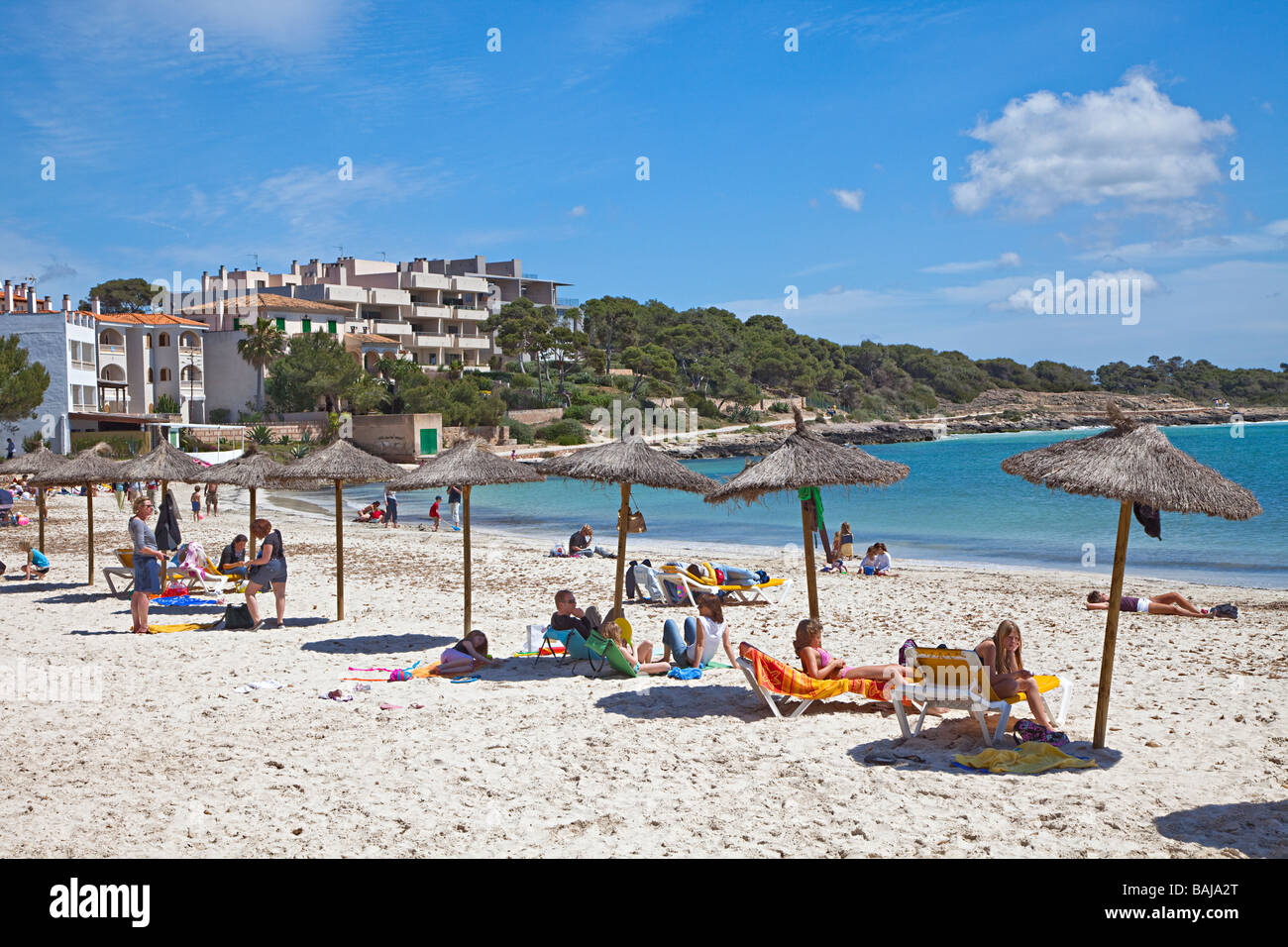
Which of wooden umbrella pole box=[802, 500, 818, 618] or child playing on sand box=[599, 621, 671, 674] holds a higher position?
wooden umbrella pole box=[802, 500, 818, 618]

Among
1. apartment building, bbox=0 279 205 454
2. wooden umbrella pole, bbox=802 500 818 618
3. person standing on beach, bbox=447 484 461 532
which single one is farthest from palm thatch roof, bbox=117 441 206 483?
apartment building, bbox=0 279 205 454

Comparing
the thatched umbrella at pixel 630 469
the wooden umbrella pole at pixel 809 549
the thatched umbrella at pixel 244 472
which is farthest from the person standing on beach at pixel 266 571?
the wooden umbrella pole at pixel 809 549

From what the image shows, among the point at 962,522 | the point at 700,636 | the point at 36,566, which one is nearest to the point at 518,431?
the point at 962,522

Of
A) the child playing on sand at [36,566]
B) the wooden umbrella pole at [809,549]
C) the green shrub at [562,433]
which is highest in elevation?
the green shrub at [562,433]

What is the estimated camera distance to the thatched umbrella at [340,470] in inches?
411

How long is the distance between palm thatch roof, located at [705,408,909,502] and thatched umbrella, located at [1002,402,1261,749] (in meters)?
1.55

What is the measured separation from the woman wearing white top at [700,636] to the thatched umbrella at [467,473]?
1.98 m

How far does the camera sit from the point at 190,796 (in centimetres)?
538

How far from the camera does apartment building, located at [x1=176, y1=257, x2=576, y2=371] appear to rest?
7388 cm

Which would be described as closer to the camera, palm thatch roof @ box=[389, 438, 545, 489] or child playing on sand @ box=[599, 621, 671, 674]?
child playing on sand @ box=[599, 621, 671, 674]

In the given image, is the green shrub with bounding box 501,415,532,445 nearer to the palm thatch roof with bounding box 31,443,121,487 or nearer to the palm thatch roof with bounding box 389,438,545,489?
the palm thatch roof with bounding box 31,443,121,487

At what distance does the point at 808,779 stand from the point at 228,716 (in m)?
4.18

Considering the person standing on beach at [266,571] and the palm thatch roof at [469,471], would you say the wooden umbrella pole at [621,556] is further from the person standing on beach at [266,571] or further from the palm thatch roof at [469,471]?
the person standing on beach at [266,571]
